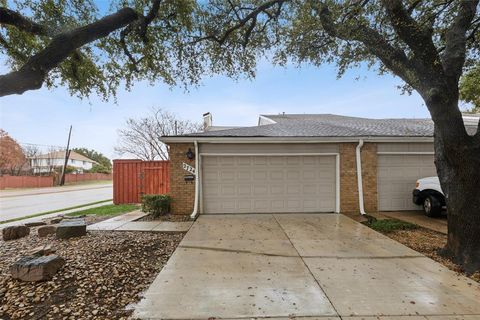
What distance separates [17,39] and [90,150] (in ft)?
247

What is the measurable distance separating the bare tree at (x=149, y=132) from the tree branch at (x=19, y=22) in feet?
51.2

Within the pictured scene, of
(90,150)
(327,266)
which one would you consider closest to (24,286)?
(327,266)

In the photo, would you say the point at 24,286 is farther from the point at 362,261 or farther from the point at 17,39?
the point at 17,39

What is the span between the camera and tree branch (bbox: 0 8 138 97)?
351 cm

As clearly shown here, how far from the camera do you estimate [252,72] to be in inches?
305

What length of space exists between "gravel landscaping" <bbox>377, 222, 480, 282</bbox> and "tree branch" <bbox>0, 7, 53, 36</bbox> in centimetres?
825

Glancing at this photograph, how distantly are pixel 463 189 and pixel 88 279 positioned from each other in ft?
19.0

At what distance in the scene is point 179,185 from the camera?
26.5 ft

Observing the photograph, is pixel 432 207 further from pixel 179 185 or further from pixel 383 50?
pixel 179 185

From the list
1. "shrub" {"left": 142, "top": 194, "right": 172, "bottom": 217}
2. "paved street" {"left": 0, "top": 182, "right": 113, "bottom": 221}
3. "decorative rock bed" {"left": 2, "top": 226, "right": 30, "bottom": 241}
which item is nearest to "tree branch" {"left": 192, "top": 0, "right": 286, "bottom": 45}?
"shrub" {"left": 142, "top": 194, "right": 172, "bottom": 217}

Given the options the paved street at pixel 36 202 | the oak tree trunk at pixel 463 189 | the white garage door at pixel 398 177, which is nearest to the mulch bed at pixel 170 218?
the paved street at pixel 36 202

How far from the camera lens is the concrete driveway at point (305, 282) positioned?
9.25ft

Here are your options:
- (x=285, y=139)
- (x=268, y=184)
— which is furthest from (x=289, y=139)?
(x=268, y=184)

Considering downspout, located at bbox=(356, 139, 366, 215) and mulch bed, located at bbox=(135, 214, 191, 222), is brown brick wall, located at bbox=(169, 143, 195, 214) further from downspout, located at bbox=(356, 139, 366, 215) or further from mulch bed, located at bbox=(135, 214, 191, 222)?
downspout, located at bbox=(356, 139, 366, 215)
